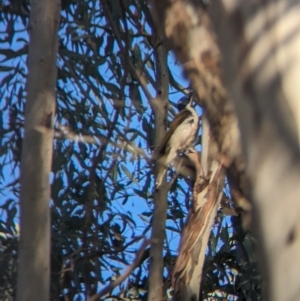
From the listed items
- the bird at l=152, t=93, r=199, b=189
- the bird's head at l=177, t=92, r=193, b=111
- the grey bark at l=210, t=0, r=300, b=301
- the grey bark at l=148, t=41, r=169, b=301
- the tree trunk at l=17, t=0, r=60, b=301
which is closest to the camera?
the grey bark at l=210, t=0, r=300, b=301

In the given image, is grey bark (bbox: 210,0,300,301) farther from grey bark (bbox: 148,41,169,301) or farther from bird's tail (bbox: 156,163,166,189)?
bird's tail (bbox: 156,163,166,189)

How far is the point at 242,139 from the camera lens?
0.80m

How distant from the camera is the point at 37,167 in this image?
145 cm

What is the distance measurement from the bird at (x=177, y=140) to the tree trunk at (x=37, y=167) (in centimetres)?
105

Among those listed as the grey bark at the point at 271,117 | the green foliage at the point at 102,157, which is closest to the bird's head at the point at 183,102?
the green foliage at the point at 102,157

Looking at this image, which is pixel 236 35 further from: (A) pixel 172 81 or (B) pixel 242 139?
(A) pixel 172 81

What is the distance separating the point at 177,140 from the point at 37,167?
1.18 m

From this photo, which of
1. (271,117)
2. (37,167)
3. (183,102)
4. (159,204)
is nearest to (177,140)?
(159,204)

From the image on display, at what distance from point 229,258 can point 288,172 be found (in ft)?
8.55

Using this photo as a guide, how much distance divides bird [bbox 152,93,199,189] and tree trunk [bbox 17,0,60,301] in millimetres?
1050

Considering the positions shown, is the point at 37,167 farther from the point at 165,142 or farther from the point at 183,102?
the point at 183,102

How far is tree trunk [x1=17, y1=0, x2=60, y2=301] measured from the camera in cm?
141

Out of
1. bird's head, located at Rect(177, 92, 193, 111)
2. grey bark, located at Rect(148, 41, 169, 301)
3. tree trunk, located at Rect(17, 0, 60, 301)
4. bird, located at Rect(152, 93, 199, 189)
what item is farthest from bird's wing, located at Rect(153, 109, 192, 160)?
tree trunk, located at Rect(17, 0, 60, 301)

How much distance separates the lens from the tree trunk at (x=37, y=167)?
1.41 meters
